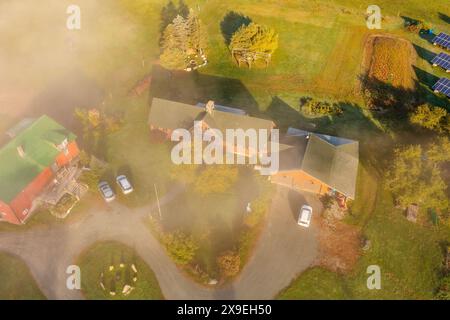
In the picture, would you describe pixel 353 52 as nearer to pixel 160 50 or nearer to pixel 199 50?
pixel 199 50

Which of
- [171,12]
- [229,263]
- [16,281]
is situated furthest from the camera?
[171,12]

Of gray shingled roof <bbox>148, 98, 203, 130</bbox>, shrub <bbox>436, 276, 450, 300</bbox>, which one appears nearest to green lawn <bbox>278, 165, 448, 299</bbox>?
shrub <bbox>436, 276, 450, 300</bbox>

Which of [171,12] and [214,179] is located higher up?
[171,12]

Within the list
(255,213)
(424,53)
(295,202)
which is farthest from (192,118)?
(424,53)

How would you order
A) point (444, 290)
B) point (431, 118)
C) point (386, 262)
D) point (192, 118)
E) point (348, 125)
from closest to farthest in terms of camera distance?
point (444, 290) < point (386, 262) < point (192, 118) < point (431, 118) < point (348, 125)

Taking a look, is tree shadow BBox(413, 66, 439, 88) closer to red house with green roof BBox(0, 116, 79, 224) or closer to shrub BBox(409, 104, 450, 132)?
shrub BBox(409, 104, 450, 132)

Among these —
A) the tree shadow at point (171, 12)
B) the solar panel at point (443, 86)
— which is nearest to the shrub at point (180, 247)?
the solar panel at point (443, 86)

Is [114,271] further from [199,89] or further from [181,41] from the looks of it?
[181,41]
